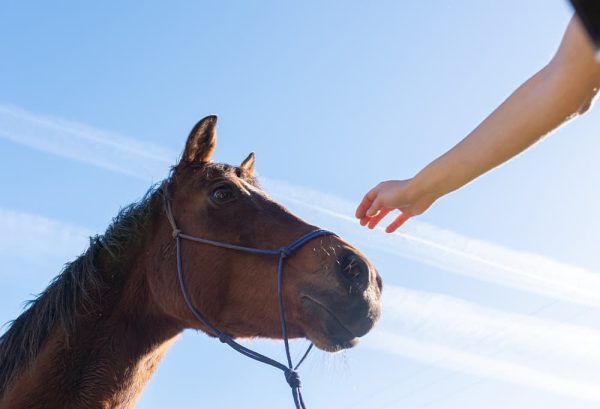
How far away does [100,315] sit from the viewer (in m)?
4.54

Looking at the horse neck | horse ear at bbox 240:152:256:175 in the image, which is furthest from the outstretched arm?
horse ear at bbox 240:152:256:175

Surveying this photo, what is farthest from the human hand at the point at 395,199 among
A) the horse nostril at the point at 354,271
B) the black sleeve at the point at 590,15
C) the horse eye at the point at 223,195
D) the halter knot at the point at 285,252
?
the horse eye at the point at 223,195

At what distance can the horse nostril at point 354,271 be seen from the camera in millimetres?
→ 3973

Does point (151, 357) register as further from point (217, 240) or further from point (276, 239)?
point (276, 239)

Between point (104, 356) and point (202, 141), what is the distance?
181 centimetres

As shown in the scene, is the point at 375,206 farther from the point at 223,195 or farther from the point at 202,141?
the point at 202,141

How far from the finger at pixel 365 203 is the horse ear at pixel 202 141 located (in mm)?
2647

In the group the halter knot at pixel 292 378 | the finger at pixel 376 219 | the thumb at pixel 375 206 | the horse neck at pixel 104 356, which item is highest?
the thumb at pixel 375 206

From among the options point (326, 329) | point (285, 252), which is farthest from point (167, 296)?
point (326, 329)

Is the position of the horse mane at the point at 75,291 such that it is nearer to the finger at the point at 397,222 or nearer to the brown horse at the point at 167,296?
the brown horse at the point at 167,296

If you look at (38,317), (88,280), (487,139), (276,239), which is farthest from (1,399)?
(487,139)

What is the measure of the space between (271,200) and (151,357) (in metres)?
1.41

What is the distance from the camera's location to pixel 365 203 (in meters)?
2.58

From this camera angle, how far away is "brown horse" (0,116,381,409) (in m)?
4.11
